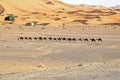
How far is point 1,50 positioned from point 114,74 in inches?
606

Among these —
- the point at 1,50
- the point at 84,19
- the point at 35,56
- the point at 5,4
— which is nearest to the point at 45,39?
the point at 1,50

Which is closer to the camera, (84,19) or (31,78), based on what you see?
(31,78)

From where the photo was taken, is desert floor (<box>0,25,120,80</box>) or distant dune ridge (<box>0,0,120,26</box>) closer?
desert floor (<box>0,25,120,80</box>)

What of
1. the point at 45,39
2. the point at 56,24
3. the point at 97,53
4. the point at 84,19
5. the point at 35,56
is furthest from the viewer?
the point at 84,19

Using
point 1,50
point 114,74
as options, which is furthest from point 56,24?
point 114,74

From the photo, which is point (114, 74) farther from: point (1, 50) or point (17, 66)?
point (1, 50)

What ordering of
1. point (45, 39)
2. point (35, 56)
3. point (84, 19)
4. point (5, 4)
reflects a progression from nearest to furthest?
1. point (35, 56)
2. point (45, 39)
3. point (84, 19)
4. point (5, 4)

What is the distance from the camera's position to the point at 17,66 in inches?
879

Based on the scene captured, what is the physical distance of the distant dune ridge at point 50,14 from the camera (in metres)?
85.5

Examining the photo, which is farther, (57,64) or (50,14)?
(50,14)

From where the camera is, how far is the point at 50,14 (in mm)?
102625

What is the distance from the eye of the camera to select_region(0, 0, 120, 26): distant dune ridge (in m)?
85.5

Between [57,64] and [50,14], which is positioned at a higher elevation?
[50,14]

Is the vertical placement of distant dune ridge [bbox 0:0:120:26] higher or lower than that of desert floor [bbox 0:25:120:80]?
higher
